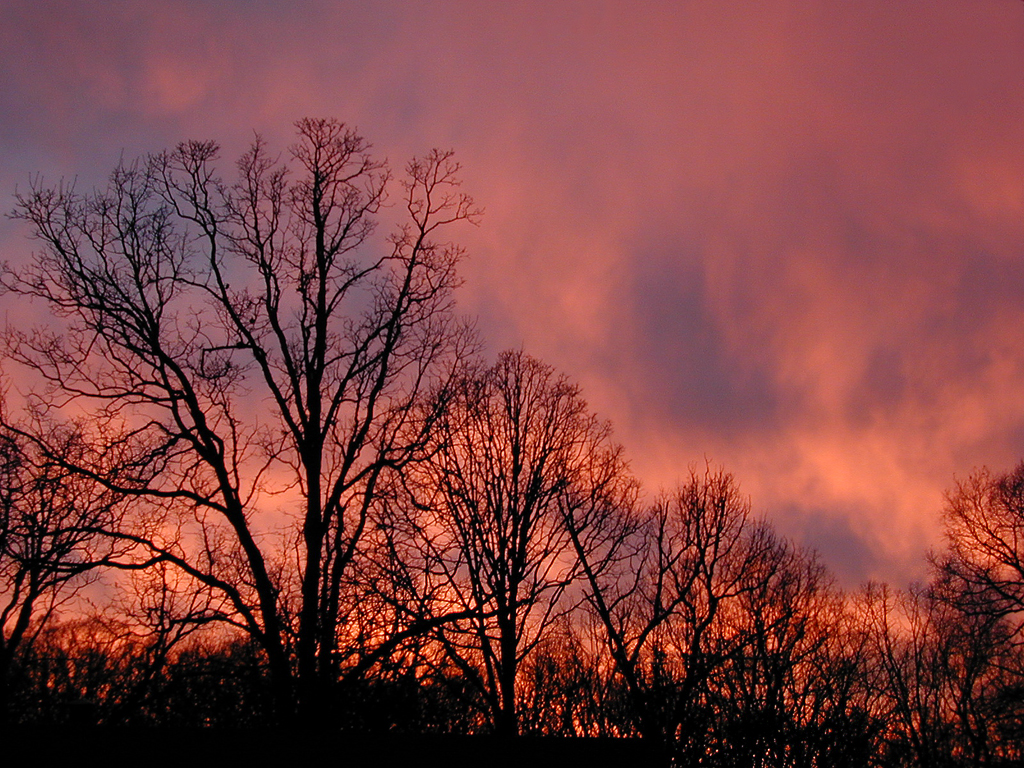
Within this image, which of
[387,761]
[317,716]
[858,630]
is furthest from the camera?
[858,630]

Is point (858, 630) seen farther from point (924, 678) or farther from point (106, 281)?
point (106, 281)

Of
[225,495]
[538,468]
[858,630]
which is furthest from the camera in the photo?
[858,630]

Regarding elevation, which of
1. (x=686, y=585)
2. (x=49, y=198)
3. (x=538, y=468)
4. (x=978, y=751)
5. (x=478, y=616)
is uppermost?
(x=49, y=198)

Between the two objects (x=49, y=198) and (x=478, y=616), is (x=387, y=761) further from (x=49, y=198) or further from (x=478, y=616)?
(x=49, y=198)

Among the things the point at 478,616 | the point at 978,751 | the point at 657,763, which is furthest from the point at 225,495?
the point at 978,751

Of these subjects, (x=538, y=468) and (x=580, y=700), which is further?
(x=580, y=700)

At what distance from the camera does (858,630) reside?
1283 inches

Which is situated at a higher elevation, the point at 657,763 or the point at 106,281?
the point at 106,281

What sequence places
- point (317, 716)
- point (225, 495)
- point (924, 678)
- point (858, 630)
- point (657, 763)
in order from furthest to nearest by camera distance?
point (924, 678) < point (858, 630) < point (225, 495) < point (317, 716) < point (657, 763)

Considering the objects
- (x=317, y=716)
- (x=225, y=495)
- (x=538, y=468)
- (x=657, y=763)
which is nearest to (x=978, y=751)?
(x=538, y=468)

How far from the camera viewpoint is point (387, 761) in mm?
11414

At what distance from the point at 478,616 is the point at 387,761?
4.91 metres

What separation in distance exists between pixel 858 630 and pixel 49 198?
3308cm

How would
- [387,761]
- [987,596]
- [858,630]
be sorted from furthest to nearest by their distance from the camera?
1. [858,630]
2. [987,596]
3. [387,761]
